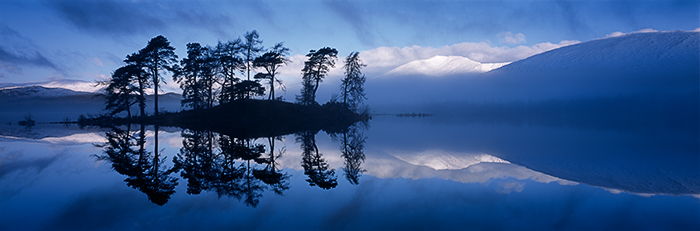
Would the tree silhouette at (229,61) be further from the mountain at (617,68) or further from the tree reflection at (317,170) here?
the mountain at (617,68)

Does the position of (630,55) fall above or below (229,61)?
above

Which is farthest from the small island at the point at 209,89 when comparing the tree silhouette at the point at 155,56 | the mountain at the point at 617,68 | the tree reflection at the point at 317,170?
the mountain at the point at 617,68

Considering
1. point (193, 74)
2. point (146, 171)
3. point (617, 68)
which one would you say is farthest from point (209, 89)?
point (617, 68)

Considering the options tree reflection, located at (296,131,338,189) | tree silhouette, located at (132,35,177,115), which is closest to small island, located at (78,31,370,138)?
tree silhouette, located at (132,35,177,115)

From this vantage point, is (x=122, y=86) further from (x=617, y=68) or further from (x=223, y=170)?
(x=617, y=68)

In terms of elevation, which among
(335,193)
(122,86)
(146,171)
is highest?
(122,86)

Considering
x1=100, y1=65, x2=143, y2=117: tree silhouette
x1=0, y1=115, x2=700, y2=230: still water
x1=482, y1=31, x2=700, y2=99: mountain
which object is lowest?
x1=0, y1=115, x2=700, y2=230: still water

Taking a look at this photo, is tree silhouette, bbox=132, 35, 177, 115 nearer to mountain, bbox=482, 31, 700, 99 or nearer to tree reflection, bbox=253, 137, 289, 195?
tree reflection, bbox=253, 137, 289, 195

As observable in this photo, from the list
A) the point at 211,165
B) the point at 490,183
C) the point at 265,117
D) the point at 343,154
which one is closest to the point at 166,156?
the point at 211,165

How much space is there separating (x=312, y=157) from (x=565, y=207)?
8610 mm

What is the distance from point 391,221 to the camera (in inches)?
211

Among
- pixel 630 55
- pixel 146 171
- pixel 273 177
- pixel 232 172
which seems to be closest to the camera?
pixel 273 177

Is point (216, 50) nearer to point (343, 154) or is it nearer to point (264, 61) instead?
point (264, 61)

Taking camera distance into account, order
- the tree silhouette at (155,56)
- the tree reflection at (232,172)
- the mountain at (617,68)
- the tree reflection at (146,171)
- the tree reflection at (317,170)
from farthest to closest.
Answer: the mountain at (617,68)
the tree silhouette at (155,56)
the tree reflection at (317,170)
the tree reflection at (232,172)
the tree reflection at (146,171)
